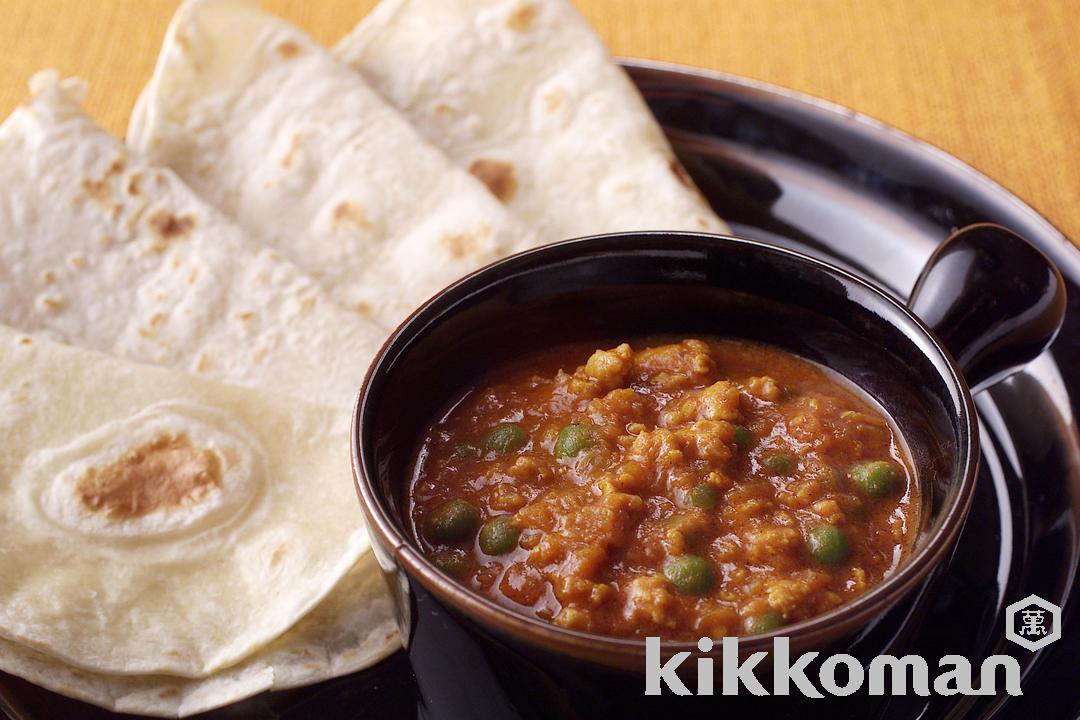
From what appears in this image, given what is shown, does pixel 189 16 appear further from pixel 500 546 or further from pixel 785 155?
pixel 500 546

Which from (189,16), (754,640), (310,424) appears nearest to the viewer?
(754,640)

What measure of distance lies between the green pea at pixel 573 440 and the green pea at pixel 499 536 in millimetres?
186

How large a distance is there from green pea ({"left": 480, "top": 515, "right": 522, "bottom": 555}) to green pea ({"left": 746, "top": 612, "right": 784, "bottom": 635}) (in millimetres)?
429

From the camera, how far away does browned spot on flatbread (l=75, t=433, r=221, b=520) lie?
2.39 m

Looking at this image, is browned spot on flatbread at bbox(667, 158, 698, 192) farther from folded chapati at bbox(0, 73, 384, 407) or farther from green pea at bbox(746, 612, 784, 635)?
green pea at bbox(746, 612, 784, 635)

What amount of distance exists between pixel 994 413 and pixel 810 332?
59 centimetres

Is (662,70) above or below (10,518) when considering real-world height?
above

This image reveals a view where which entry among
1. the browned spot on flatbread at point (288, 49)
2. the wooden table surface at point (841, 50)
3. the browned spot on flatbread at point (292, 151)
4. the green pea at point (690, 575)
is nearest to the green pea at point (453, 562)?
the green pea at point (690, 575)

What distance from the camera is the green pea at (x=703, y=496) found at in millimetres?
1942

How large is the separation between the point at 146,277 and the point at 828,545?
190 cm

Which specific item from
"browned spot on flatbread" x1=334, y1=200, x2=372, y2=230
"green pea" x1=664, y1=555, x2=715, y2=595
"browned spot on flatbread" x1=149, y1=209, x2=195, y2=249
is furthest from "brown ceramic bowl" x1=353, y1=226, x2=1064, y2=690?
"browned spot on flatbread" x1=149, y1=209, x2=195, y2=249

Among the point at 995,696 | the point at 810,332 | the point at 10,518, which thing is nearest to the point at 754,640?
the point at 995,696

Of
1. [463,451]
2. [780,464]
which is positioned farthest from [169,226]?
[780,464]

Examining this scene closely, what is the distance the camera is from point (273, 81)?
10.9 ft
